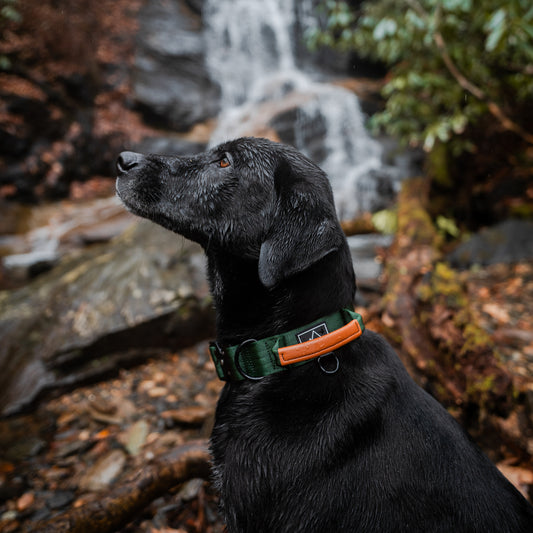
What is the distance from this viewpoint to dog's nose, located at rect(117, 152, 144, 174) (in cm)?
201

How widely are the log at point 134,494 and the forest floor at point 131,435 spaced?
95mm

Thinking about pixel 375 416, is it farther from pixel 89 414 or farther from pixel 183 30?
pixel 183 30

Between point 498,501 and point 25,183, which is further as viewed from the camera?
point 25,183

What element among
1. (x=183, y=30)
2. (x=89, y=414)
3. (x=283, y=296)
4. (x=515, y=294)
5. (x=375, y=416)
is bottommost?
(x=89, y=414)

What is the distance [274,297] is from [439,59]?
5.13m

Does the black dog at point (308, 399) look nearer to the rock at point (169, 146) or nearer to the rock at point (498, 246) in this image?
the rock at point (498, 246)

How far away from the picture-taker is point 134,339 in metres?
3.83

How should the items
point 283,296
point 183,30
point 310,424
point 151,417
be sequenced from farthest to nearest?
Result: point 183,30 < point 151,417 < point 283,296 < point 310,424

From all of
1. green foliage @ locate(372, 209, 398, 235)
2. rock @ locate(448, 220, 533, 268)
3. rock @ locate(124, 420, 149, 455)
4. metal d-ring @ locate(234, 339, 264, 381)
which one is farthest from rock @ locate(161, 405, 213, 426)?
rock @ locate(448, 220, 533, 268)

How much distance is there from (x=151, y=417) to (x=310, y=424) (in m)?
2.17

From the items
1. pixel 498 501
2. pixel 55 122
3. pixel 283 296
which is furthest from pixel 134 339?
pixel 55 122

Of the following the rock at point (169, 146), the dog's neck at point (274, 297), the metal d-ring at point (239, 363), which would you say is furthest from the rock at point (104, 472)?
the rock at point (169, 146)

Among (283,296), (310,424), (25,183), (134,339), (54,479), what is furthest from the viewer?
(25,183)

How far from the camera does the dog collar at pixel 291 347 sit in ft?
4.65
